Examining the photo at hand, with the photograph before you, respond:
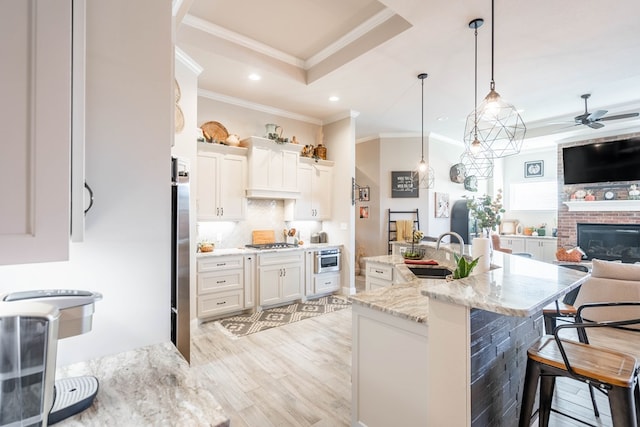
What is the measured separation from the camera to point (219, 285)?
3854mm

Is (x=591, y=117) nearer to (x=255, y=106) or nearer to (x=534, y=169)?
(x=534, y=169)

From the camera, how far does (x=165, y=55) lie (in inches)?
45.8

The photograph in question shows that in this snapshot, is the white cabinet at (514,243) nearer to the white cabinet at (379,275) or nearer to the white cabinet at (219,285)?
the white cabinet at (379,275)

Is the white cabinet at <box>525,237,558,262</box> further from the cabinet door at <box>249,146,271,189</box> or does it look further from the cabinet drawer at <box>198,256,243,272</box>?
the cabinet drawer at <box>198,256,243,272</box>

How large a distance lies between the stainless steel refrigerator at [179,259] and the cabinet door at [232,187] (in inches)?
98.2

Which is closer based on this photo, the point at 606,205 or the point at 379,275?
the point at 379,275

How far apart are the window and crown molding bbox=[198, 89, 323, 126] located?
6.25 metres

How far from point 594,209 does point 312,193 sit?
572cm

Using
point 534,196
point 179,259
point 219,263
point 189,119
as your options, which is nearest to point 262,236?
point 219,263

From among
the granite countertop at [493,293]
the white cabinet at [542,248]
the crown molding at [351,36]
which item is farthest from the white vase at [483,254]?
the white cabinet at [542,248]

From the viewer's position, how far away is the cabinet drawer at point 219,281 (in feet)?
12.2

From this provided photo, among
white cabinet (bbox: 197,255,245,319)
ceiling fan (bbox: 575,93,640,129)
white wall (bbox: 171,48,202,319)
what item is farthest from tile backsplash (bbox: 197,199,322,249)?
ceiling fan (bbox: 575,93,640,129)

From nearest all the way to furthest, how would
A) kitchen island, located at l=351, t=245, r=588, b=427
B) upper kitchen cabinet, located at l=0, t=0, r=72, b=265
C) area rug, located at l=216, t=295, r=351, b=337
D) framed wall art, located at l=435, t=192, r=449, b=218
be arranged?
1. upper kitchen cabinet, located at l=0, t=0, r=72, b=265
2. kitchen island, located at l=351, t=245, r=588, b=427
3. area rug, located at l=216, t=295, r=351, b=337
4. framed wall art, located at l=435, t=192, r=449, b=218

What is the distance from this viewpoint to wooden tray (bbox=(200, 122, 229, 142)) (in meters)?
4.25
